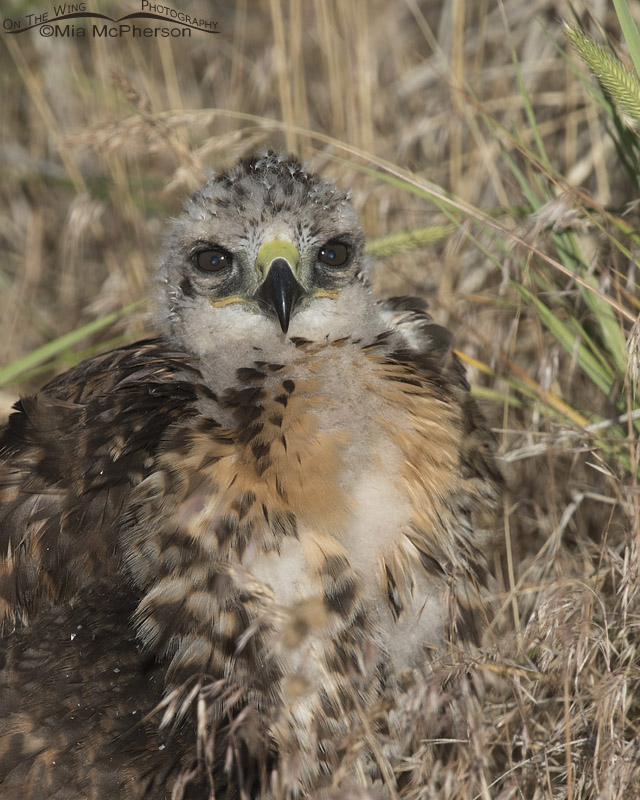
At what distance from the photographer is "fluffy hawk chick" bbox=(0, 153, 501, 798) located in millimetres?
1765

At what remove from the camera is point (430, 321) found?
2365mm

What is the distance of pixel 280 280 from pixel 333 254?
24cm

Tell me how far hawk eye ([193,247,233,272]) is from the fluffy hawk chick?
1cm

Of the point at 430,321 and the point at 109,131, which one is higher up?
the point at 109,131

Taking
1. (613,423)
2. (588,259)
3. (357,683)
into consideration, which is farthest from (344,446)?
(588,259)

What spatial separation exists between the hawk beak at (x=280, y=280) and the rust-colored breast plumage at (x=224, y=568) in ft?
0.38

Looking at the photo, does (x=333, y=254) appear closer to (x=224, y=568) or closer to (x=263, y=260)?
(x=263, y=260)

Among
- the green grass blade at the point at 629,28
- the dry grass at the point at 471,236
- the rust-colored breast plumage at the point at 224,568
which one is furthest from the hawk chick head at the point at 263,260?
the green grass blade at the point at 629,28

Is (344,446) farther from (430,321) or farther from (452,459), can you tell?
(430,321)

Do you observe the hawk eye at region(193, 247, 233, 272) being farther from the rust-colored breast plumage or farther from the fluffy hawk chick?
the rust-colored breast plumage

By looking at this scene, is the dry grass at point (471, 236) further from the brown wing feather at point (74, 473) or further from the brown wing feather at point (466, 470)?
the brown wing feather at point (74, 473)

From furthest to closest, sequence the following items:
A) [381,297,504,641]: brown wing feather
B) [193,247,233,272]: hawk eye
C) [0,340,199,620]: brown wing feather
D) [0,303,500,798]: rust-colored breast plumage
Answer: [193,247,233,272]: hawk eye < [381,297,504,641]: brown wing feather < [0,340,199,620]: brown wing feather < [0,303,500,798]: rust-colored breast plumage

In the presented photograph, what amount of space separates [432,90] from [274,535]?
295 centimetres

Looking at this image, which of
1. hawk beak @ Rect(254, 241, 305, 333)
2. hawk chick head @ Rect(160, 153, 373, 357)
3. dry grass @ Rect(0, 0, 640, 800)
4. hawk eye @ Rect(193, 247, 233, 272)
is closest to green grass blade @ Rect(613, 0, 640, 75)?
dry grass @ Rect(0, 0, 640, 800)
